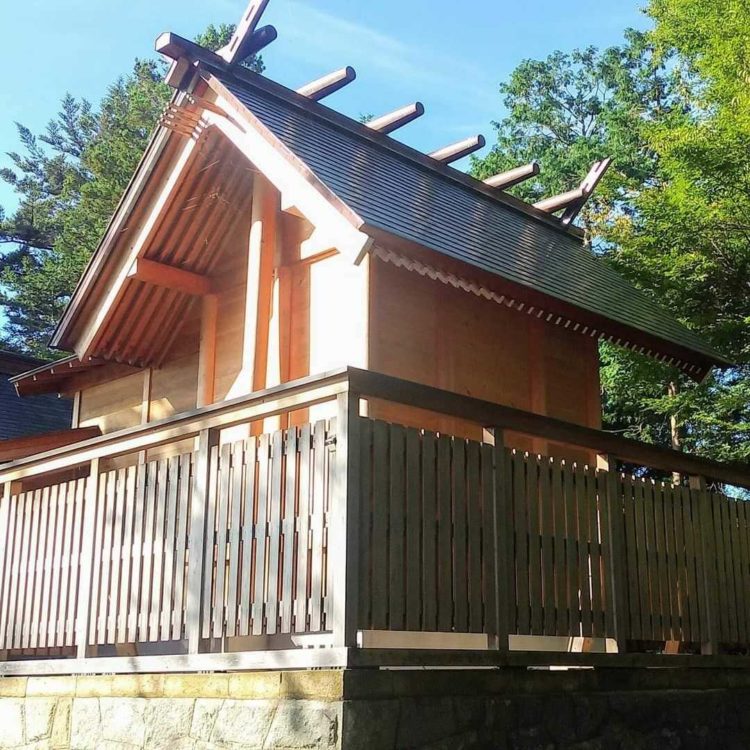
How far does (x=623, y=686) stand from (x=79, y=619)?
11.5 ft

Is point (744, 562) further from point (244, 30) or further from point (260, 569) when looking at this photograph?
point (244, 30)

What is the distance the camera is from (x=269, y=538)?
5000 millimetres

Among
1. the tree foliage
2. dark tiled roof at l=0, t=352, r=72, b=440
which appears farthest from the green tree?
the tree foliage

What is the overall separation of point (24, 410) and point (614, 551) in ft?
46.0

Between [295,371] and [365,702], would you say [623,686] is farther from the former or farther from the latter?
[295,371]

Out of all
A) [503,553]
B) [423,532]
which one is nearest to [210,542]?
[423,532]

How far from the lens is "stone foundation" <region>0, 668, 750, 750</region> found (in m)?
4.43

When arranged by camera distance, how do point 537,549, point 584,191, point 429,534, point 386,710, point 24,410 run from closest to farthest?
point 386,710, point 429,534, point 537,549, point 584,191, point 24,410

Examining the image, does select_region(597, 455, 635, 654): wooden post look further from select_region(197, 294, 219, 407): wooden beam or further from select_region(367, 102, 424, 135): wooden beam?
select_region(367, 102, 424, 135): wooden beam

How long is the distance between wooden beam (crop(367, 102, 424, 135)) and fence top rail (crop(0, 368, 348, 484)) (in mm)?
5562

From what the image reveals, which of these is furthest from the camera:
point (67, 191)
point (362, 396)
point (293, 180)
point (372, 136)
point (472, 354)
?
point (67, 191)

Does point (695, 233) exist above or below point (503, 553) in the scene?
above

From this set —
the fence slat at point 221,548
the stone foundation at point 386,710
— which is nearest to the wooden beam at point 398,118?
the fence slat at point 221,548

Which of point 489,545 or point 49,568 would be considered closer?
point 489,545
